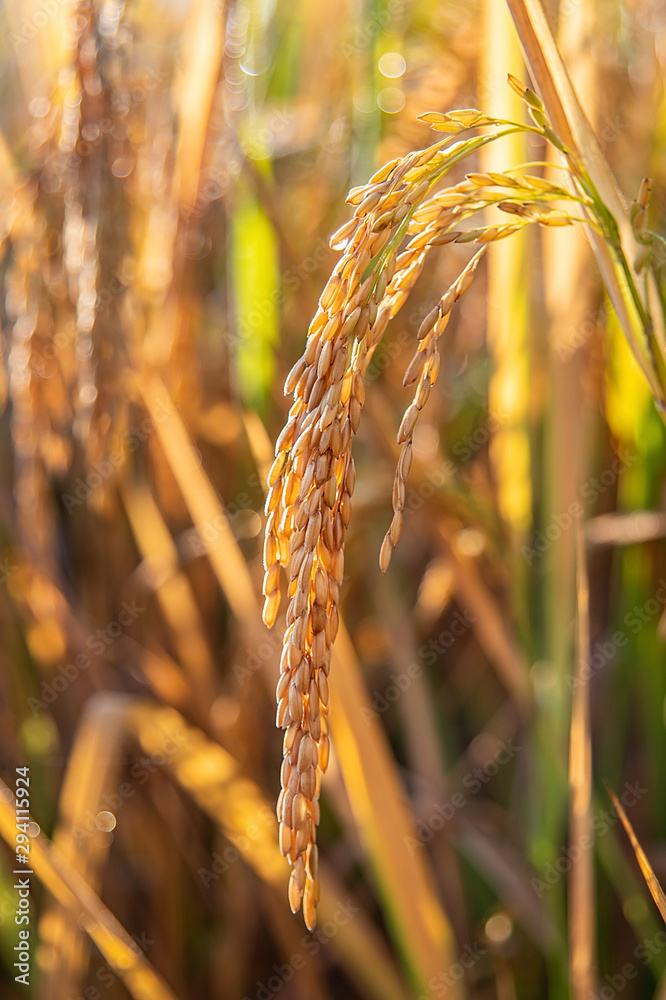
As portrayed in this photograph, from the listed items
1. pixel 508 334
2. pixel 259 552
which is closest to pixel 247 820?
pixel 259 552

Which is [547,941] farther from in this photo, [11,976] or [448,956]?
[11,976]

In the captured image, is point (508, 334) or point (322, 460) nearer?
point (322, 460)

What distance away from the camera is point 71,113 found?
2.09ft

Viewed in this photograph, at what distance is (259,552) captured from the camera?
3.23 feet

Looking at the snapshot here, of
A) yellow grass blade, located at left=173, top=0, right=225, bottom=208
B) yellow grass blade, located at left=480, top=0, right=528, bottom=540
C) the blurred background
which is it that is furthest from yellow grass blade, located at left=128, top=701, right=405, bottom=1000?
yellow grass blade, located at left=173, top=0, right=225, bottom=208

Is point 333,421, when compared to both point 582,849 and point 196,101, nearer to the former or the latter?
point 582,849

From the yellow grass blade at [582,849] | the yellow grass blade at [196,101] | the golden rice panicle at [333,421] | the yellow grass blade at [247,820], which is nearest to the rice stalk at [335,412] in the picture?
the golden rice panicle at [333,421]

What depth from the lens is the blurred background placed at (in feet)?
2.36

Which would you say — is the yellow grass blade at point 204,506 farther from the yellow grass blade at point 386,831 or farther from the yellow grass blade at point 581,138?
the yellow grass blade at point 581,138

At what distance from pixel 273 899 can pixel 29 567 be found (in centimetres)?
50

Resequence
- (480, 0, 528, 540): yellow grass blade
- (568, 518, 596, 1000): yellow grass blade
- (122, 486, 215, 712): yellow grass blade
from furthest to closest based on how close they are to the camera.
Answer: (122, 486, 215, 712): yellow grass blade < (480, 0, 528, 540): yellow grass blade < (568, 518, 596, 1000): yellow grass blade

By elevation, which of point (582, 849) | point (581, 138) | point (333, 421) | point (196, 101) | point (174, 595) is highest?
point (196, 101)

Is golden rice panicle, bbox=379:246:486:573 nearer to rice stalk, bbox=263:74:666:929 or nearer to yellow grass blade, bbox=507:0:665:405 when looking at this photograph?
rice stalk, bbox=263:74:666:929

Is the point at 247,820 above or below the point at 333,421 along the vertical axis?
below
